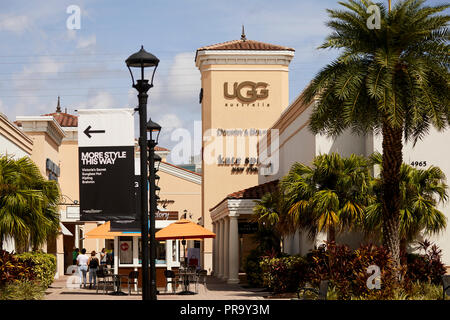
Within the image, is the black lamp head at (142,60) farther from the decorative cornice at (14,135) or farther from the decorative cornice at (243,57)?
the decorative cornice at (243,57)

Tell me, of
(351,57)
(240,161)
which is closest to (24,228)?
(351,57)

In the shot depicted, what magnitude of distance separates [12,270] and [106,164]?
10.5 metres

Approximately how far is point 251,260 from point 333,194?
387 inches

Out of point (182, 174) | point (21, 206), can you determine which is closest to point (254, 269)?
point (21, 206)

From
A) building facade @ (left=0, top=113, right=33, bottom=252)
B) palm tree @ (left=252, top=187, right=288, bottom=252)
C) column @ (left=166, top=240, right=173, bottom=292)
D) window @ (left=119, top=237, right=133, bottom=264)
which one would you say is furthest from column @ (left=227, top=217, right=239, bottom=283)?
building facade @ (left=0, top=113, right=33, bottom=252)

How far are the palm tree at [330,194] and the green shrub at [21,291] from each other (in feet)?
28.0

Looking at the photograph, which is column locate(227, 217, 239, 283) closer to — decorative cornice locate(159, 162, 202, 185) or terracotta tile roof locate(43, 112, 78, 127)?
terracotta tile roof locate(43, 112, 78, 127)

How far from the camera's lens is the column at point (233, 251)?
37.8 m

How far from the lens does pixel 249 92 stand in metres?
53.4

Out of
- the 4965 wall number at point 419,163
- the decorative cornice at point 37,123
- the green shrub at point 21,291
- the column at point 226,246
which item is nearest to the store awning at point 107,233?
the green shrub at point 21,291

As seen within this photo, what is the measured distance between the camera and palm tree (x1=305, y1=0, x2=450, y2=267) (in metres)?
22.1

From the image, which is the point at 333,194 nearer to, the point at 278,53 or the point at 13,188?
the point at 13,188

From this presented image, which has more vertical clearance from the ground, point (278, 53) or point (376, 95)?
point (278, 53)

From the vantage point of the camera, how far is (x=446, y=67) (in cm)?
2295
